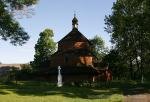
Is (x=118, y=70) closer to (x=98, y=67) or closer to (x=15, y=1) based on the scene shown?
(x=98, y=67)

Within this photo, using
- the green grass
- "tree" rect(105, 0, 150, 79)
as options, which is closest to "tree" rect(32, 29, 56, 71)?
"tree" rect(105, 0, 150, 79)

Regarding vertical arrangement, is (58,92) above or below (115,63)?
below

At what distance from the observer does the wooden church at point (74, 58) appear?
2665 inches

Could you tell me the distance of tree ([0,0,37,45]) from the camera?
42969 millimetres

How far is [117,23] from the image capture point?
7838 cm

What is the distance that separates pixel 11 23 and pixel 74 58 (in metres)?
26.2

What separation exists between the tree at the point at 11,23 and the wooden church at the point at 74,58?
22.3 meters

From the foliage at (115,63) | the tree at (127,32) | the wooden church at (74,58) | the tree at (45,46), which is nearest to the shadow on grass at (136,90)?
the wooden church at (74,58)

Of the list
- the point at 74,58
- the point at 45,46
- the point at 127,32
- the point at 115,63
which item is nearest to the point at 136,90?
the point at 74,58

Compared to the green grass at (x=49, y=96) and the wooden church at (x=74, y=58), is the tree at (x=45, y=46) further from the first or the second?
the green grass at (x=49, y=96)

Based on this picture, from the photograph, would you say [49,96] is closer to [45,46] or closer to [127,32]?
[127,32]

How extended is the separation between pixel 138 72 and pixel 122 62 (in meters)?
4.60


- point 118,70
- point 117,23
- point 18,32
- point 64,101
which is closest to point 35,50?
point 118,70

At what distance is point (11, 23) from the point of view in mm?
44844
